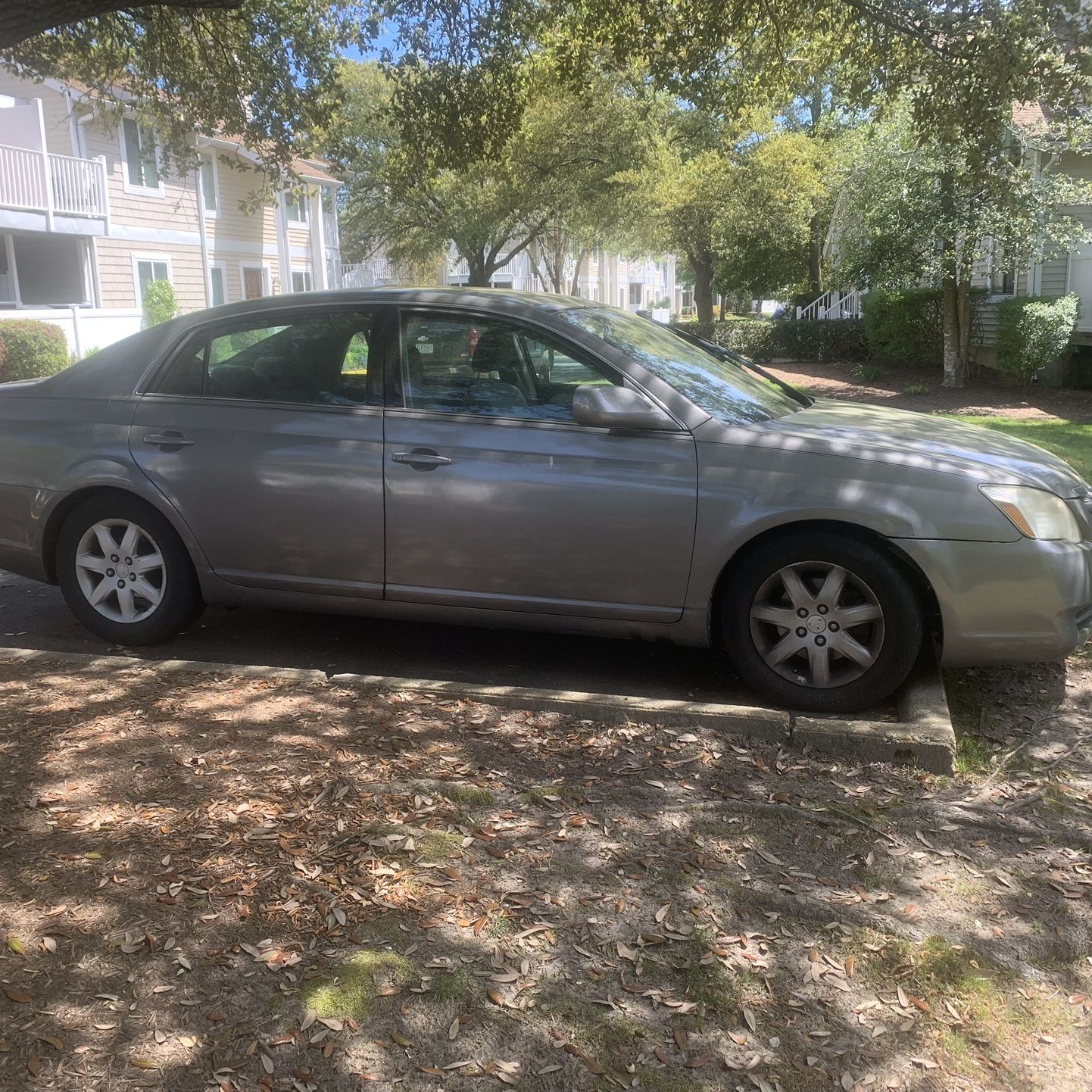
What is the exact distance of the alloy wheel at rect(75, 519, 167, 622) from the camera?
210 inches

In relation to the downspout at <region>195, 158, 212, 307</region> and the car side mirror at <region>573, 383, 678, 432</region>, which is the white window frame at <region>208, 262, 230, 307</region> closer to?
the downspout at <region>195, 158, 212, 307</region>

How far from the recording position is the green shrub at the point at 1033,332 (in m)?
17.5

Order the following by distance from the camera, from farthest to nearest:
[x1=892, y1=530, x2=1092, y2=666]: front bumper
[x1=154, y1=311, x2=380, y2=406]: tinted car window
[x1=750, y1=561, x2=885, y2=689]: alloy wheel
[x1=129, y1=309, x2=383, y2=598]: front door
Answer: [x1=154, y1=311, x2=380, y2=406]: tinted car window < [x1=129, y1=309, x2=383, y2=598]: front door < [x1=750, y1=561, x2=885, y2=689]: alloy wheel < [x1=892, y1=530, x2=1092, y2=666]: front bumper

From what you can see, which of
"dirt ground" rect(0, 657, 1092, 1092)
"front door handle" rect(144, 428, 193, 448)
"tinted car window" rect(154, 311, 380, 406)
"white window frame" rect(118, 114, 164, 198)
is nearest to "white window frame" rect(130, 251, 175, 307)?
"white window frame" rect(118, 114, 164, 198)

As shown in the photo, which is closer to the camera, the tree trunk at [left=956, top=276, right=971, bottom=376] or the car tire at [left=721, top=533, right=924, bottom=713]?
the car tire at [left=721, top=533, right=924, bottom=713]

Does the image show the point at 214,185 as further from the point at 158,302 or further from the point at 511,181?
the point at 511,181

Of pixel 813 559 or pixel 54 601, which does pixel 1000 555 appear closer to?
pixel 813 559

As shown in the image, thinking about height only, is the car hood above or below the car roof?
below

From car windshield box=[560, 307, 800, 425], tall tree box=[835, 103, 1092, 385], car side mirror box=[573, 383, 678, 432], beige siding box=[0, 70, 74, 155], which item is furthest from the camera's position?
beige siding box=[0, 70, 74, 155]

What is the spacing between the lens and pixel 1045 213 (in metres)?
18.0

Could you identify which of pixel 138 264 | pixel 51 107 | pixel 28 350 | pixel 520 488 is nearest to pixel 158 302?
pixel 138 264

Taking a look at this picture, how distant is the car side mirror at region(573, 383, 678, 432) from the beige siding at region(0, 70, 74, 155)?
24188mm

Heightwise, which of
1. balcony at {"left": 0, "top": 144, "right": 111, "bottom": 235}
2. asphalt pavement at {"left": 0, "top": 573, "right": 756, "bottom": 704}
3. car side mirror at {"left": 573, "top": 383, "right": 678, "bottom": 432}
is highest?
balcony at {"left": 0, "top": 144, "right": 111, "bottom": 235}

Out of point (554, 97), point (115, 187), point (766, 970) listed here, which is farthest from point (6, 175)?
point (766, 970)
